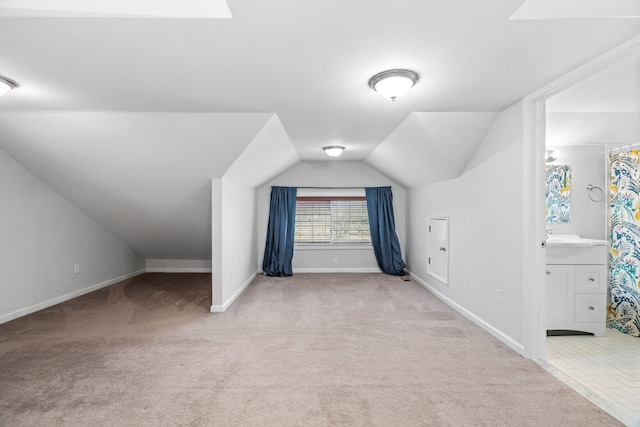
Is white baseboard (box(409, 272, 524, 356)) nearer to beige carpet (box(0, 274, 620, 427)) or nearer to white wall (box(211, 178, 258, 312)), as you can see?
beige carpet (box(0, 274, 620, 427))

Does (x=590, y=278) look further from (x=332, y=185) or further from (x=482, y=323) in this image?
(x=332, y=185)

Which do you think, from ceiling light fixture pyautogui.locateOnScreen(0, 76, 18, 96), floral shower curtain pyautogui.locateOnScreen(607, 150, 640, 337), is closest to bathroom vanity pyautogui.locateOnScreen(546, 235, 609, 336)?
floral shower curtain pyautogui.locateOnScreen(607, 150, 640, 337)

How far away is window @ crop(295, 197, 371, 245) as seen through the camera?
6.12 meters

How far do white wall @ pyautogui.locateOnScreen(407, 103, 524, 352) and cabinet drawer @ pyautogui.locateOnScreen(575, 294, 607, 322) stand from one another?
899mm

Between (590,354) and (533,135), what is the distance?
1.93 meters

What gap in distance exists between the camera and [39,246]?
12.1 ft

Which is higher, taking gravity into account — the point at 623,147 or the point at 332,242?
the point at 623,147

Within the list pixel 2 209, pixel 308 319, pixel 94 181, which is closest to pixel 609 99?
pixel 308 319

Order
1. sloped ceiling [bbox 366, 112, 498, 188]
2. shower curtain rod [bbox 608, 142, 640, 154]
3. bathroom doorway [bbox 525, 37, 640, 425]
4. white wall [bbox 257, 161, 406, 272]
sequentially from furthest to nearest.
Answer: white wall [bbox 257, 161, 406, 272]
shower curtain rod [bbox 608, 142, 640, 154]
sloped ceiling [bbox 366, 112, 498, 188]
bathroom doorway [bbox 525, 37, 640, 425]

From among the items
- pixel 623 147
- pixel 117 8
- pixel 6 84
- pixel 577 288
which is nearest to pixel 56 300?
pixel 6 84

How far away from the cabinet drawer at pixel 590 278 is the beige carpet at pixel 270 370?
42.9 inches

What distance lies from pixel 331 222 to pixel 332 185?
0.73 metres

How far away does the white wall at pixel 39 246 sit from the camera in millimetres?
3338

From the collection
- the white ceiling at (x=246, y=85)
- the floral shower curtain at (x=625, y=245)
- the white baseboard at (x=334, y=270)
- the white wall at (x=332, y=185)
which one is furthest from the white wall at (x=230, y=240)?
the floral shower curtain at (x=625, y=245)
